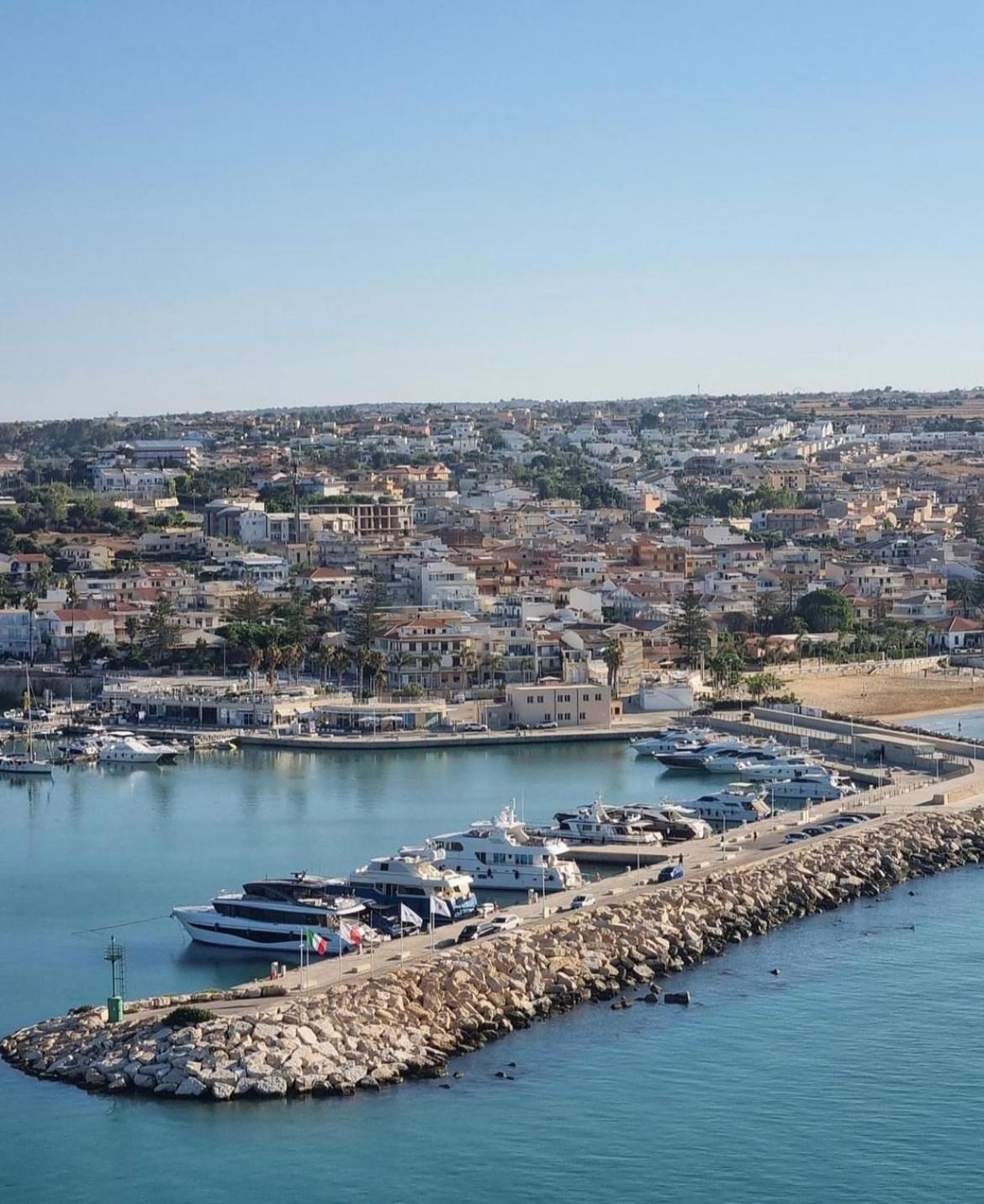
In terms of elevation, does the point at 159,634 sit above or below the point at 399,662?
above

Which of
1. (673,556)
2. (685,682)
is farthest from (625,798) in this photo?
(673,556)

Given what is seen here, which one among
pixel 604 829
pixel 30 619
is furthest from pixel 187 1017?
pixel 30 619

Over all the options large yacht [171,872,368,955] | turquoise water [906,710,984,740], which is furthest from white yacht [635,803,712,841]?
turquoise water [906,710,984,740]

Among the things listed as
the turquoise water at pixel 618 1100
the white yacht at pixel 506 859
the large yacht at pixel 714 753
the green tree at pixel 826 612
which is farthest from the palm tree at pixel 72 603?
the white yacht at pixel 506 859

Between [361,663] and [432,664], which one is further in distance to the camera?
[432,664]

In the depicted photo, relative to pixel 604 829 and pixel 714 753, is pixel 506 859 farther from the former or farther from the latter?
pixel 714 753
